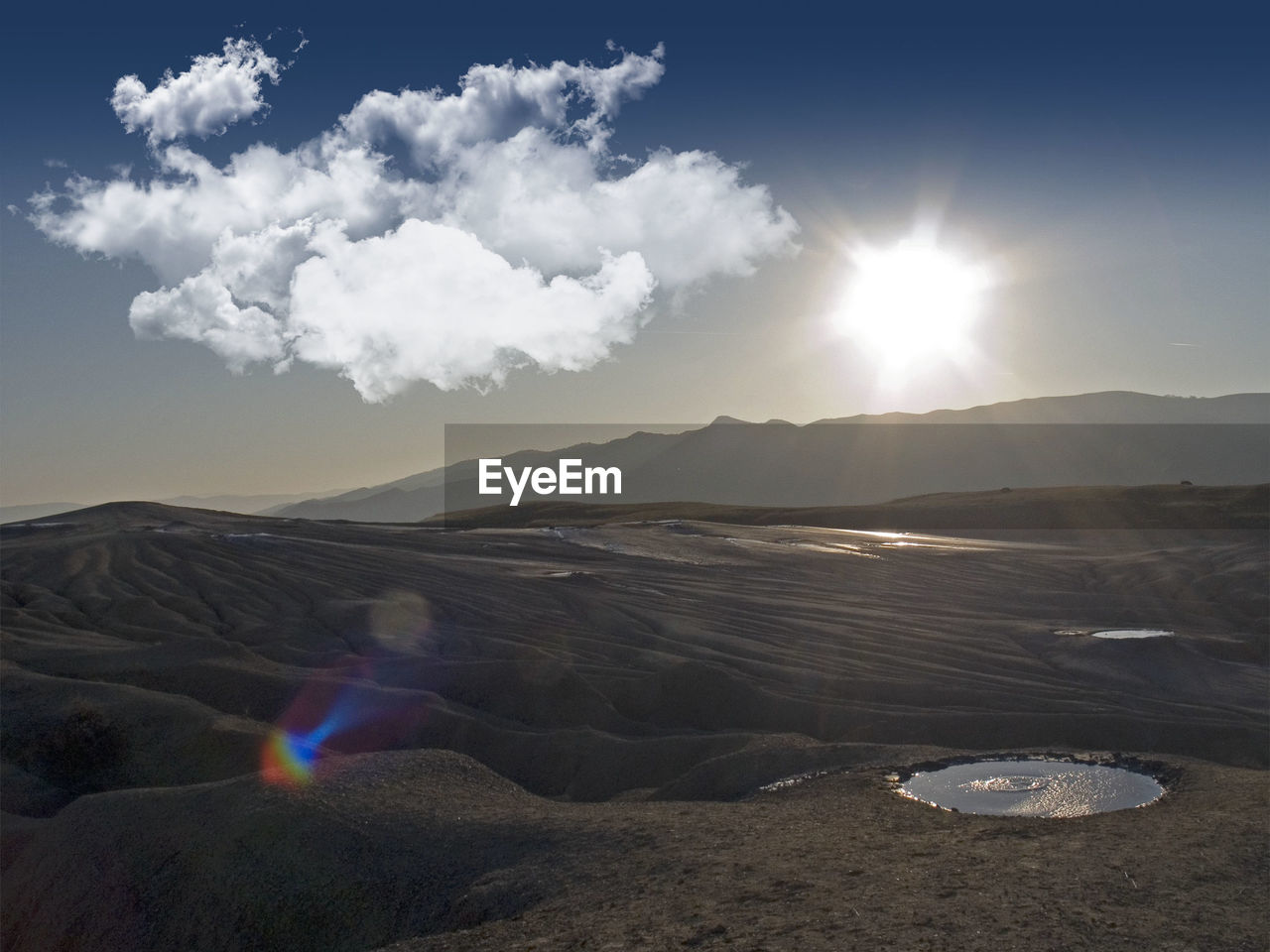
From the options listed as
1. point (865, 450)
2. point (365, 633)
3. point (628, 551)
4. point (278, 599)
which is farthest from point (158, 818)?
point (865, 450)

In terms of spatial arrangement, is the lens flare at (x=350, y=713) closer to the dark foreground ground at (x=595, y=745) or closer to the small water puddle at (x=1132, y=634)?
the dark foreground ground at (x=595, y=745)

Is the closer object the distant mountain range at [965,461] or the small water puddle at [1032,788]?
the small water puddle at [1032,788]

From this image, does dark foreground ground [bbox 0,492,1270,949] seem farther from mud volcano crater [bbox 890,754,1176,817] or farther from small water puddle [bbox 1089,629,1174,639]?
small water puddle [bbox 1089,629,1174,639]

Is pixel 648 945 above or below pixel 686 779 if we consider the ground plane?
above

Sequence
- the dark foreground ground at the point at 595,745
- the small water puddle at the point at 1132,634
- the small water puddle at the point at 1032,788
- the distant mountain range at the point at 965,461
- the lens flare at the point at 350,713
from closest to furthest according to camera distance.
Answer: the dark foreground ground at the point at 595,745 < the small water puddle at the point at 1032,788 < the lens flare at the point at 350,713 < the small water puddle at the point at 1132,634 < the distant mountain range at the point at 965,461

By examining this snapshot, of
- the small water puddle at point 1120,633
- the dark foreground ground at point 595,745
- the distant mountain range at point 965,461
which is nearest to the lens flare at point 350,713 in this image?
the dark foreground ground at point 595,745

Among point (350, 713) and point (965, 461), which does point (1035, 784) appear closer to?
point (350, 713)

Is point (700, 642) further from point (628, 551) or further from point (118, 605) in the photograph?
point (628, 551)

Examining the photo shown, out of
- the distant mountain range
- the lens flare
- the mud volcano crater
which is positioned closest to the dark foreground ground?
the lens flare
